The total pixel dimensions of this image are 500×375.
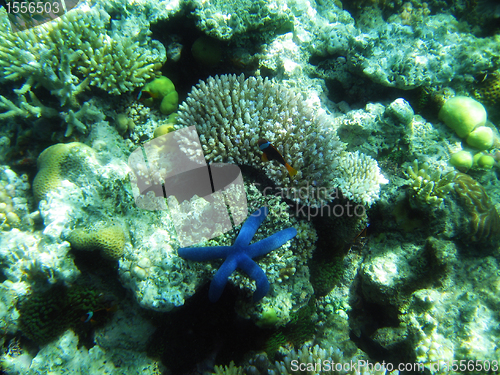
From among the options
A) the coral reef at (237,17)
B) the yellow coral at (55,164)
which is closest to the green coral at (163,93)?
the coral reef at (237,17)

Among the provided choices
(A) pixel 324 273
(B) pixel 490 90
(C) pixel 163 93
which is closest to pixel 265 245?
(A) pixel 324 273

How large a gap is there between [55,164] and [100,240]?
118 cm

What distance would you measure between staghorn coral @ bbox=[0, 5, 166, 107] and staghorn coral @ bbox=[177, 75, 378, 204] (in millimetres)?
1078

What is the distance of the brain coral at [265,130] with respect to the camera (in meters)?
3.03

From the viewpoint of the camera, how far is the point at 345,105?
15.2 ft

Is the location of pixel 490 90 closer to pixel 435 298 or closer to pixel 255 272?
pixel 435 298

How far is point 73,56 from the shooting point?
3.12m

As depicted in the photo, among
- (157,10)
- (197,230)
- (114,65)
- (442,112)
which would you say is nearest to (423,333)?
(197,230)

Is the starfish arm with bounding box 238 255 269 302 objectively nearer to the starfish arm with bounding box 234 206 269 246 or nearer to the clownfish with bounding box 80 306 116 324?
the starfish arm with bounding box 234 206 269 246

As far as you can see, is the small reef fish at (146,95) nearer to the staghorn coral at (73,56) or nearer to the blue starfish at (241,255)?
the staghorn coral at (73,56)

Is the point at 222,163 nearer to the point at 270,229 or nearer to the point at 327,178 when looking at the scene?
the point at 270,229

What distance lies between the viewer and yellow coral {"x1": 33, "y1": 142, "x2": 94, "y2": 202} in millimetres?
2908

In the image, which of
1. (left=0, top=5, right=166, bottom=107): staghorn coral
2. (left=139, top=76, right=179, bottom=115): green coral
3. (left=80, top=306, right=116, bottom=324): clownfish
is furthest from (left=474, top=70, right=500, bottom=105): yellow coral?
(left=80, top=306, right=116, bottom=324): clownfish

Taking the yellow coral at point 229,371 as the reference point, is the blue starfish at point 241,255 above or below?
above
